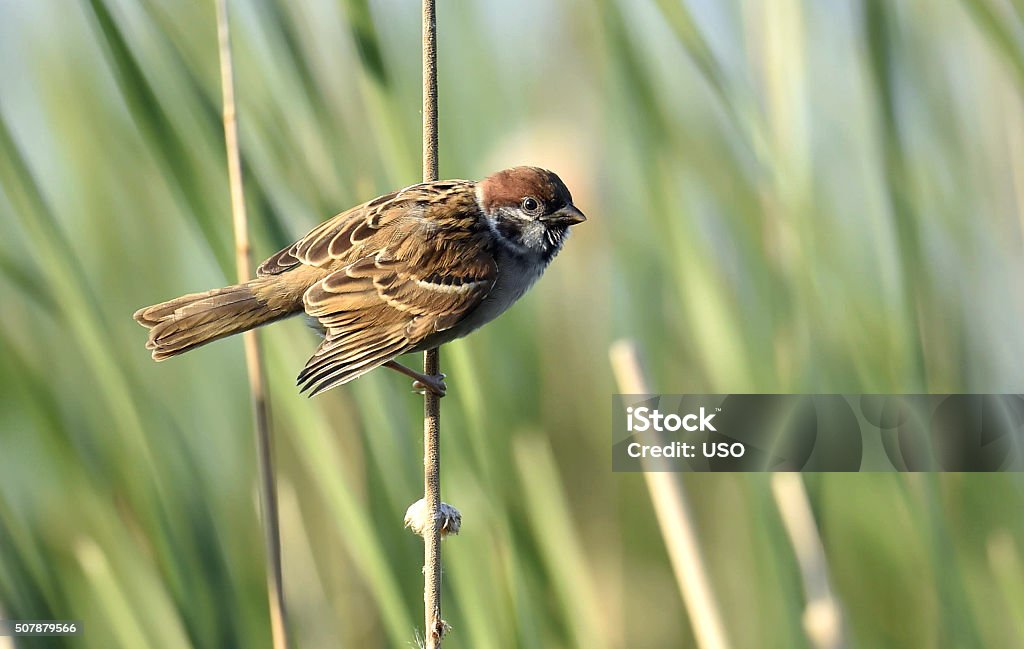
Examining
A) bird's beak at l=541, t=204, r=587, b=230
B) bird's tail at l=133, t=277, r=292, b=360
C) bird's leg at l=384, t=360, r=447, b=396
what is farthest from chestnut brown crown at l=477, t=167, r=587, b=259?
bird's tail at l=133, t=277, r=292, b=360

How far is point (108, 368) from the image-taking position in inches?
70.2

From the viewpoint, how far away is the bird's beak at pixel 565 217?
2.02 meters

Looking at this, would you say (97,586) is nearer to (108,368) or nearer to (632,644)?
(108,368)

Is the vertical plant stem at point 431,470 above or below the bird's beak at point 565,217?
below

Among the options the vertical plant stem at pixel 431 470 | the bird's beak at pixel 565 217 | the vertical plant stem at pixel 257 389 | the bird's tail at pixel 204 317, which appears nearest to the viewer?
the vertical plant stem at pixel 431 470

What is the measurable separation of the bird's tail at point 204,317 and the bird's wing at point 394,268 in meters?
0.10

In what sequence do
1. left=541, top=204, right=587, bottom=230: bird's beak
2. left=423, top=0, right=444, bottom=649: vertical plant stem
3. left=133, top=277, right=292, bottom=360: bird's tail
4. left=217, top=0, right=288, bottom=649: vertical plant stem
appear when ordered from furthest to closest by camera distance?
1. left=541, top=204, right=587, bottom=230: bird's beak
2. left=133, top=277, right=292, bottom=360: bird's tail
3. left=217, top=0, right=288, bottom=649: vertical plant stem
4. left=423, top=0, right=444, bottom=649: vertical plant stem

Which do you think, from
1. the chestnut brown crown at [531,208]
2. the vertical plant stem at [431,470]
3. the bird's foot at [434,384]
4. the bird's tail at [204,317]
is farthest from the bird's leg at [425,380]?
the chestnut brown crown at [531,208]

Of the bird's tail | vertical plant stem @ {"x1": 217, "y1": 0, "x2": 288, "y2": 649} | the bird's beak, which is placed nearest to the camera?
vertical plant stem @ {"x1": 217, "y1": 0, "x2": 288, "y2": 649}

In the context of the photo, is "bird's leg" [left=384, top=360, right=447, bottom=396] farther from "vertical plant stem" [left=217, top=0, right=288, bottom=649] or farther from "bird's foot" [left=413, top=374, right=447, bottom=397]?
"vertical plant stem" [left=217, top=0, right=288, bottom=649]

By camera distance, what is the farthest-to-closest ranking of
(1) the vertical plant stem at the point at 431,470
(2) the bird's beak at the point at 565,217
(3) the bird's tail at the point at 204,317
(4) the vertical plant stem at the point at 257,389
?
(2) the bird's beak at the point at 565,217
(3) the bird's tail at the point at 204,317
(4) the vertical plant stem at the point at 257,389
(1) the vertical plant stem at the point at 431,470

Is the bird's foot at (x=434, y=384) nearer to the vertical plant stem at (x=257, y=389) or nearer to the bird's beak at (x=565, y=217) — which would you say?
the vertical plant stem at (x=257, y=389)

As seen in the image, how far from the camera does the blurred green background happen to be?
1862 millimetres

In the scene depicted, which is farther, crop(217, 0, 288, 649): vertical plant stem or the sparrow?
the sparrow
